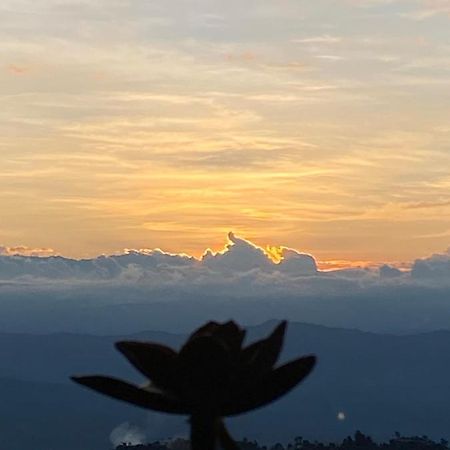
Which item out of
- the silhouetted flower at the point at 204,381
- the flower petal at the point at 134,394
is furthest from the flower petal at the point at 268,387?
the flower petal at the point at 134,394

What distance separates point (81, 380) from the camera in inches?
177

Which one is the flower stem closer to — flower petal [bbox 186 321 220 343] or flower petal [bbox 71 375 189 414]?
flower petal [bbox 71 375 189 414]

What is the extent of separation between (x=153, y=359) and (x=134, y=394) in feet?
0.45

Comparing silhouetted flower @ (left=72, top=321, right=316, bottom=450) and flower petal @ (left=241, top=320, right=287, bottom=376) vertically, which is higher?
flower petal @ (left=241, top=320, right=287, bottom=376)

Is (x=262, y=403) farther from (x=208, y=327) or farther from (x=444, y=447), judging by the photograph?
(x=444, y=447)

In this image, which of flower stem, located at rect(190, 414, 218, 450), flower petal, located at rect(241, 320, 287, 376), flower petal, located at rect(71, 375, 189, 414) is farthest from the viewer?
flower petal, located at rect(241, 320, 287, 376)

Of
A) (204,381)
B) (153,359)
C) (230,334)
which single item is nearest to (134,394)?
(153,359)

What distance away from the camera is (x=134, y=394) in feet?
15.0

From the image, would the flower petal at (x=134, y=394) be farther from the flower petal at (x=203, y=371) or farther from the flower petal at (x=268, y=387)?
the flower petal at (x=268, y=387)

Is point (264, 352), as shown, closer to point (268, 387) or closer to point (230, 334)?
point (230, 334)

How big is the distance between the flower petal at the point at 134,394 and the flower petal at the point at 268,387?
17cm

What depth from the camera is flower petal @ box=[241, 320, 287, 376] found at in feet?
15.1

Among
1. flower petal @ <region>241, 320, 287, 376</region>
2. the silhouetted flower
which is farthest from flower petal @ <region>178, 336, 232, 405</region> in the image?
flower petal @ <region>241, 320, 287, 376</region>

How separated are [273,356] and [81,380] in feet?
2.30
